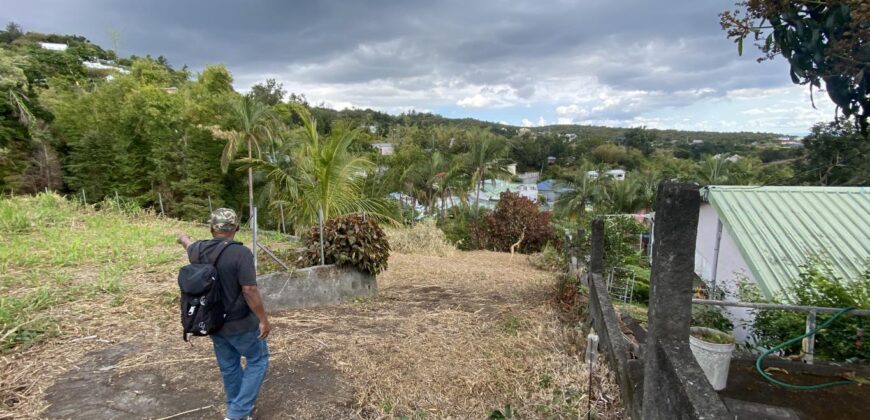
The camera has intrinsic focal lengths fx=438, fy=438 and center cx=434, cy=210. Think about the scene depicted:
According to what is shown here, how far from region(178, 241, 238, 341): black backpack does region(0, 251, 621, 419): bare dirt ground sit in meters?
0.85

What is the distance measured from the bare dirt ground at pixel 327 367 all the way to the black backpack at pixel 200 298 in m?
0.85

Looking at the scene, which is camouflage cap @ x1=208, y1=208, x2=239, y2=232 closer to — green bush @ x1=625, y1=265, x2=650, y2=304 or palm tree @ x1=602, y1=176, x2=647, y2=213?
green bush @ x1=625, y1=265, x2=650, y2=304

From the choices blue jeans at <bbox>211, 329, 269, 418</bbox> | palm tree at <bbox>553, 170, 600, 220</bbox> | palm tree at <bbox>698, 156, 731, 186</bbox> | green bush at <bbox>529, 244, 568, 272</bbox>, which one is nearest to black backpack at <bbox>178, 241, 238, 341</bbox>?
blue jeans at <bbox>211, 329, 269, 418</bbox>

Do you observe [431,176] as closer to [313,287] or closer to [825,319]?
[313,287]

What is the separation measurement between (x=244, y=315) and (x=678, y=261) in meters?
2.45

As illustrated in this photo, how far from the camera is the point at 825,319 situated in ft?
13.4

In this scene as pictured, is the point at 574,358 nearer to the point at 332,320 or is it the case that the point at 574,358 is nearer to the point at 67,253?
the point at 332,320

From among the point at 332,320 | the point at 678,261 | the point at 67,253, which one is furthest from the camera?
the point at 67,253

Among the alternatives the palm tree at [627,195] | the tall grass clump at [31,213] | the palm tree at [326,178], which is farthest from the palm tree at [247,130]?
the palm tree at [627,195]

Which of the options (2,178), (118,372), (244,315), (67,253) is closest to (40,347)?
(118,372)

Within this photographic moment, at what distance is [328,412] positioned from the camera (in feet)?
10.2

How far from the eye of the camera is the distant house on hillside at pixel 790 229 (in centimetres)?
507

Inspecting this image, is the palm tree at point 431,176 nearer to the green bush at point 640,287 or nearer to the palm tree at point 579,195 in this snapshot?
the palm tree at point 579,195

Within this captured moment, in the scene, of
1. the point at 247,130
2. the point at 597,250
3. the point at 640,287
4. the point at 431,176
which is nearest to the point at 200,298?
the point at 597,250
